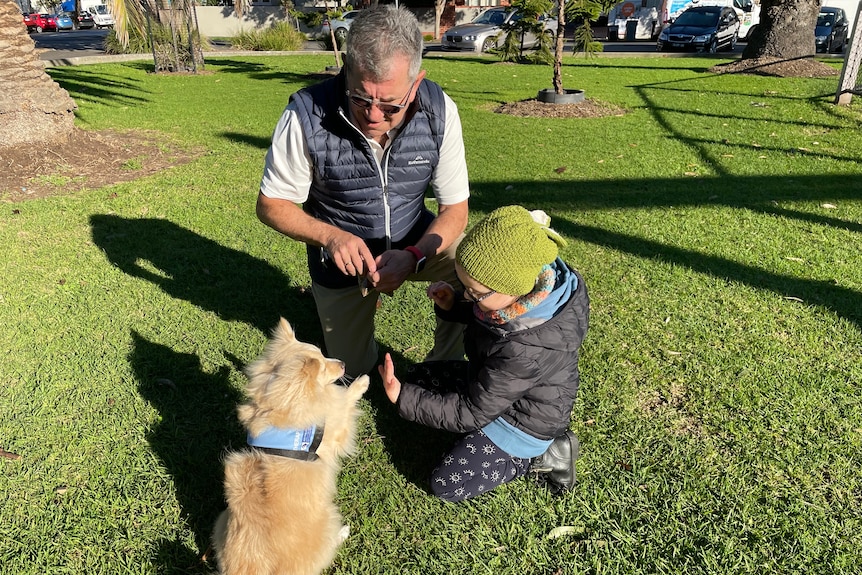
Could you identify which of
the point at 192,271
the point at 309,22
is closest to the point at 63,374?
the point at 192,271

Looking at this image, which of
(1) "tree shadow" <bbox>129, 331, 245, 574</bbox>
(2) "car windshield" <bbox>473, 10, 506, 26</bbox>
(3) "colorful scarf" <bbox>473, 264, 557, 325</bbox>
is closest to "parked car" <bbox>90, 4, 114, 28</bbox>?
(2) "car windshield" <bbox>473, 10, 506, 26</bbox>

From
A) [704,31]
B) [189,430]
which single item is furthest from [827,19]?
[189,430]

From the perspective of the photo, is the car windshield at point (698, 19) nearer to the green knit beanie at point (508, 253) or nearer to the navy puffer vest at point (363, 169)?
the navy puffer vest at point (363, 169)

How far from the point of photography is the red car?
1617 inches

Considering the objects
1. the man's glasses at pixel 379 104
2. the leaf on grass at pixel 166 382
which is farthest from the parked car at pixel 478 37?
the leaf on grass at pixel 166 382

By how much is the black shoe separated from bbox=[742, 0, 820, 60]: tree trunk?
14.7m

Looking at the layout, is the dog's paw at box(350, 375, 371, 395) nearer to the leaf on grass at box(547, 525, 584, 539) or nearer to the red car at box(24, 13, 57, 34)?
the leaf on grass at box(547, 525, 584, 539)

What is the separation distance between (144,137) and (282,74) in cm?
852

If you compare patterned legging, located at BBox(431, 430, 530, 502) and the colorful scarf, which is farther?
patterned legging, located at BBox(431, 430, 530, 502)

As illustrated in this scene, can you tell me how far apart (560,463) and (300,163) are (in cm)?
199

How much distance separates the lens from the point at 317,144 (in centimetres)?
274

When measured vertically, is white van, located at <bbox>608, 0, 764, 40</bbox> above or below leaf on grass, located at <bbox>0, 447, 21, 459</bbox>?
above

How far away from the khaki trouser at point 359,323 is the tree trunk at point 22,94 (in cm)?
589

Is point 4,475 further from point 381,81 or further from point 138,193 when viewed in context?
point 138,193
